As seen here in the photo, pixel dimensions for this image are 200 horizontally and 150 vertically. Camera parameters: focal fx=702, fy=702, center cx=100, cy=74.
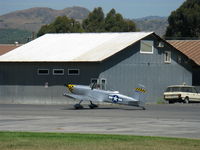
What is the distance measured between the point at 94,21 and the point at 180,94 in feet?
259

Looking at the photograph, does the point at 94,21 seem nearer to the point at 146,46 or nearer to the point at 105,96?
the point at 146,46

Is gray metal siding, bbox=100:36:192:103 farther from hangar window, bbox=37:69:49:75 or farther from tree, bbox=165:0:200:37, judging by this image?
tree, bbox=165:0:200:37

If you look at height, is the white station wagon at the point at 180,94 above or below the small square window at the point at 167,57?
below

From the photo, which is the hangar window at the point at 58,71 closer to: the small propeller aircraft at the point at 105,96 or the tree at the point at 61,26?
the small propeller aircraft at the point at 105,96

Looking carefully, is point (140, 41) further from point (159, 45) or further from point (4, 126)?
point (4, 126)

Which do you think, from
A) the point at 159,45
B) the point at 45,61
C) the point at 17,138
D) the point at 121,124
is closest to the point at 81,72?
the point at 45,61

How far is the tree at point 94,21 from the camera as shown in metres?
130

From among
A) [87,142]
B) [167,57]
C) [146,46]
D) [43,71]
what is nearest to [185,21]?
[167,57]

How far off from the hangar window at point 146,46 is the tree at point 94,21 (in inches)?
2810

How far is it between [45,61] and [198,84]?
17.8 meters

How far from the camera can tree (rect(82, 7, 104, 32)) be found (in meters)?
130

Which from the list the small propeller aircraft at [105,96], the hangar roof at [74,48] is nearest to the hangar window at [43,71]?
the hangar roof at [74,48]

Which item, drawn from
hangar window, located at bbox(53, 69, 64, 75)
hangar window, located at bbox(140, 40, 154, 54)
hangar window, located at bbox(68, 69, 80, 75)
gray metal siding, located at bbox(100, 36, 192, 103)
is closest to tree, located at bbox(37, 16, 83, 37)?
gray metal siding, located at bbox(100, 36, 192, 103)

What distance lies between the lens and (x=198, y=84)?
216ft
